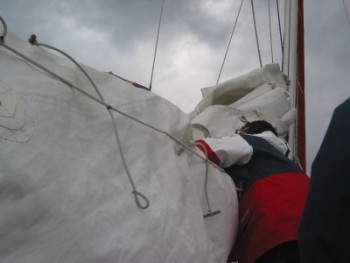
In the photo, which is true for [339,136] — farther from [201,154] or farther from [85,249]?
[201,154]

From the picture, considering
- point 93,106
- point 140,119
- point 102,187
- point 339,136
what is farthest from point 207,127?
point 339,136

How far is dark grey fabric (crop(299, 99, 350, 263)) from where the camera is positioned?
0.50 metres

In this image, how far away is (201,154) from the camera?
3.52 feet

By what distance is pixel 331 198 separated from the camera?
0.52 m

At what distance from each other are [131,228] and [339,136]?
36 cm

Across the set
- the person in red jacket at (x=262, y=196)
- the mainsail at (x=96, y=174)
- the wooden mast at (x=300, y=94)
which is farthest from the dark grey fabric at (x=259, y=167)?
the wooden mast at (x=300, y=94)

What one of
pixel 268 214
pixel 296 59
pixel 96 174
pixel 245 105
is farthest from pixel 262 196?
pixel 296 59

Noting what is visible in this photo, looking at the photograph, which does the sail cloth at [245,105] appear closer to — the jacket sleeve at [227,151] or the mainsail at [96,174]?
the jacket sleeve at [227,151]

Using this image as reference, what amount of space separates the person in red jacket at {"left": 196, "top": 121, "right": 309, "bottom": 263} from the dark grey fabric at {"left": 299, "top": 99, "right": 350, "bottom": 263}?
0.44 meters

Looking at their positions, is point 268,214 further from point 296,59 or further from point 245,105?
point 296,59

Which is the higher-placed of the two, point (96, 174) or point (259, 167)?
point (96, 174)

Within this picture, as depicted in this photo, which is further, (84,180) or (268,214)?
(268,214)

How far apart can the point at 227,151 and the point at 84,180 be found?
24.1 inches

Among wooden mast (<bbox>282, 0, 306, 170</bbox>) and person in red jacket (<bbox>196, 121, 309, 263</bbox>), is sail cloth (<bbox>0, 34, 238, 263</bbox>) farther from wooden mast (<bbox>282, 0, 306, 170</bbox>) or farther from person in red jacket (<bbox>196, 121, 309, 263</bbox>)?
wooden mast (<bbox>282, 0, 306, 170</bbox>)
